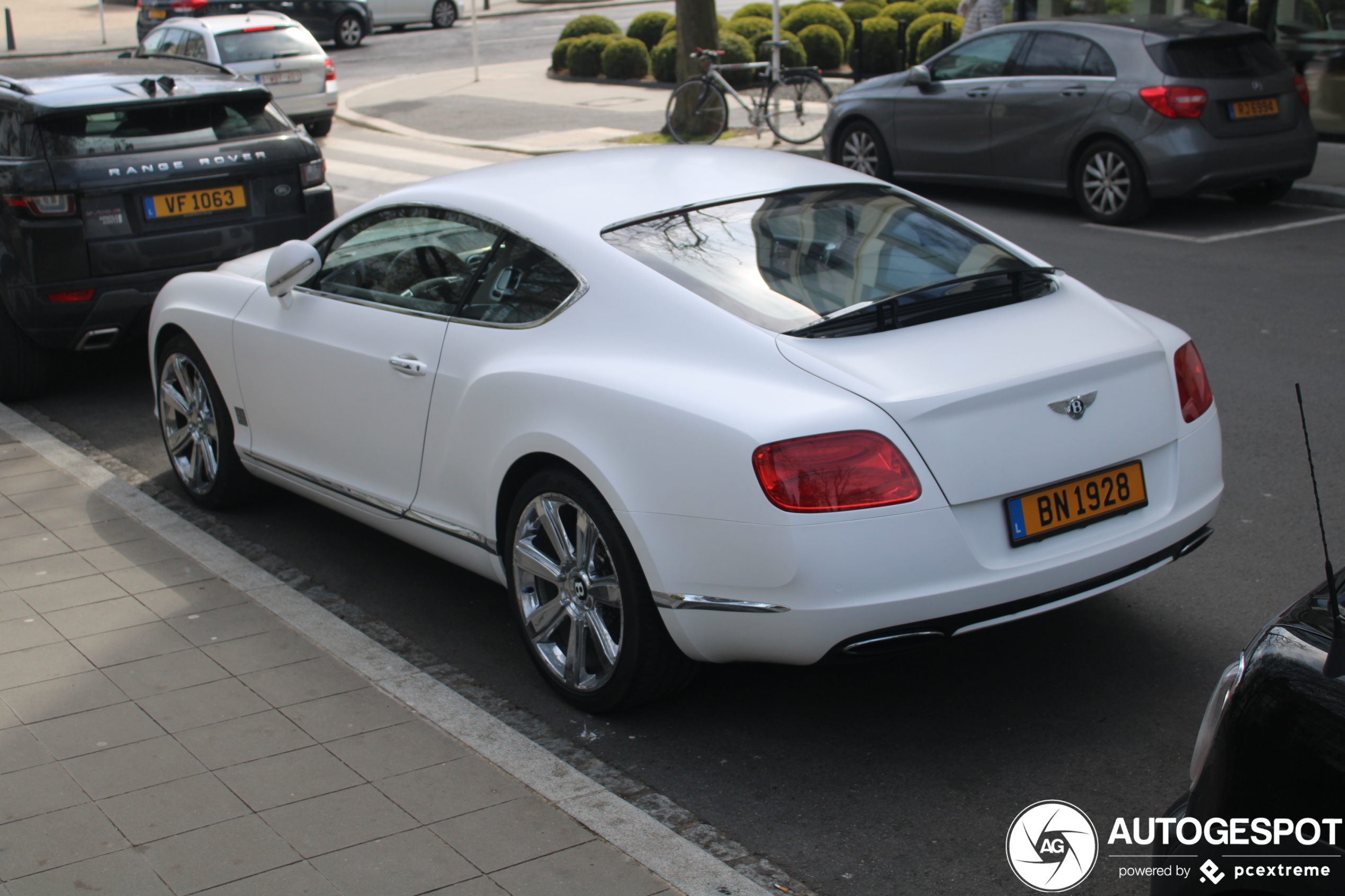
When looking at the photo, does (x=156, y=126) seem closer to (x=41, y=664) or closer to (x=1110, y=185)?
(x=41, y=664)

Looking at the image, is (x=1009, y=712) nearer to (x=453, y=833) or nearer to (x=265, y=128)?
(x=453, y=833)

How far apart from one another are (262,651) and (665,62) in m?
20.0

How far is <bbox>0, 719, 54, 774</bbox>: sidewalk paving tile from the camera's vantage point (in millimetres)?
3777

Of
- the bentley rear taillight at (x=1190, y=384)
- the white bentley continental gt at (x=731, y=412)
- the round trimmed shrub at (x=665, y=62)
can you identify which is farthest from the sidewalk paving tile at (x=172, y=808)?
the round trimmed shrub at (x=665, y=62)

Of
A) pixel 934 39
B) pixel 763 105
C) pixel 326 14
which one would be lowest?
pixel 763 105

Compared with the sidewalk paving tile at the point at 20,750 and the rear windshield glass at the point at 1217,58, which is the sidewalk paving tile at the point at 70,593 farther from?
the rear windshield glass at the point at 1217,58

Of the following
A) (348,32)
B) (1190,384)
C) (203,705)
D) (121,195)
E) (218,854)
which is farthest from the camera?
(348,32)

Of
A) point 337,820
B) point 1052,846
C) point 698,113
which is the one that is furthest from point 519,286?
point 698,113

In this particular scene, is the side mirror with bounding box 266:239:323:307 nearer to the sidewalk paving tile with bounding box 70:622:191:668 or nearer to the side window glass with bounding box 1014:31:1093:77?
the sidewalk paving tile with bounding box 70:622:191:668

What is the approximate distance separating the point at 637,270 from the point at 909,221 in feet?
3.36

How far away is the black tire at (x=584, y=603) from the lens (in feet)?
12.4

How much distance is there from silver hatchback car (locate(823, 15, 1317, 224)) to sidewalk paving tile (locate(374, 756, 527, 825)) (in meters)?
8.76

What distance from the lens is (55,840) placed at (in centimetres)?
338

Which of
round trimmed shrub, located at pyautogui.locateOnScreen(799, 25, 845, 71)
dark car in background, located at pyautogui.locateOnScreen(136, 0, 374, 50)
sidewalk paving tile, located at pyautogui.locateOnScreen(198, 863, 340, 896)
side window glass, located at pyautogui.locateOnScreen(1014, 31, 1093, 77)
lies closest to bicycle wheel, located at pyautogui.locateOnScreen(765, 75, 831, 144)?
side window glass, located at pyautogui.locateOnScreen(1014, 31, 1093, 77)
